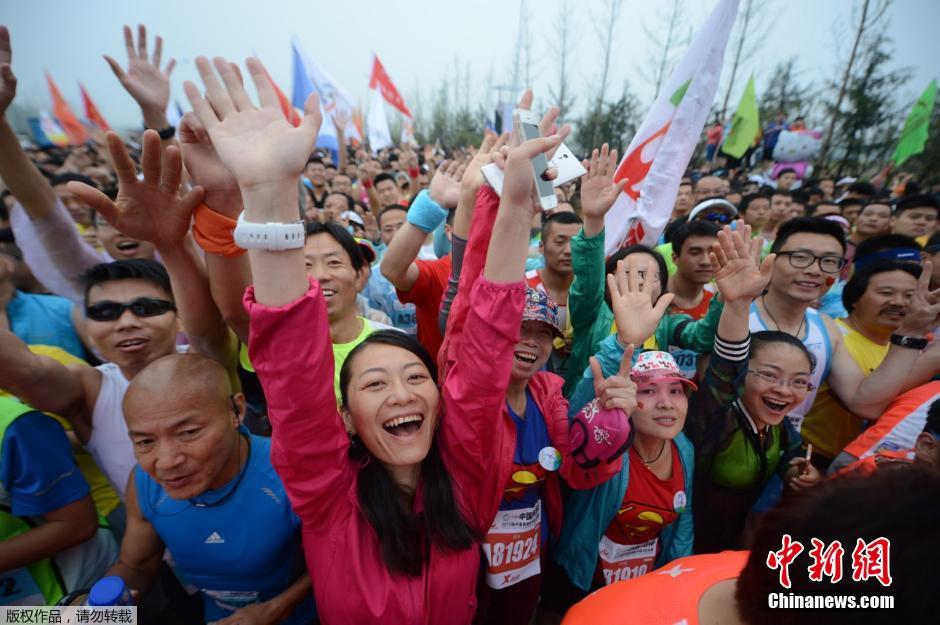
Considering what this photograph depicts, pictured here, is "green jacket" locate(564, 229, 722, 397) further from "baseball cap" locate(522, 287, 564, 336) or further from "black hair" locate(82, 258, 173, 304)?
"black hair" locate(82, 258, 173, 304)

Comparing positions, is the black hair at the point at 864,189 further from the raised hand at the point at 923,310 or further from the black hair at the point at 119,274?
the black hair at the point at 119,274

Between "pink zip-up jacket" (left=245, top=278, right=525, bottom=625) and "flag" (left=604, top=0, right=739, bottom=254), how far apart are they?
2483mm

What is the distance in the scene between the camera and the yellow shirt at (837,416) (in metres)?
2.64

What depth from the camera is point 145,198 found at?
5.02 feet

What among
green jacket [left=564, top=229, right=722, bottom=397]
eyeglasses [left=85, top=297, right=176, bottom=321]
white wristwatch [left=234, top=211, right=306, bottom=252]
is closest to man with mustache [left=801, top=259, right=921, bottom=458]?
green jacket [left=564, top=229, right=722, bottom=397]

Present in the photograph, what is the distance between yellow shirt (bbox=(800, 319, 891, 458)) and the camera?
104 inches

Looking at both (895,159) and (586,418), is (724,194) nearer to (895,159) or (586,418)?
(895,159)

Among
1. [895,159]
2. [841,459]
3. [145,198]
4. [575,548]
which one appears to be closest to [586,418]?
[575,548]

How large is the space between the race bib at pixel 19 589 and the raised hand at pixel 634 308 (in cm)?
245

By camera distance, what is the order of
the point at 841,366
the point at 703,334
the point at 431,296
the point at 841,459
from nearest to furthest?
the point at 841,459, the point at 703,334, the point at 841,366, the point at 431,296

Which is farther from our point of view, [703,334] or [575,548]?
[703,334]

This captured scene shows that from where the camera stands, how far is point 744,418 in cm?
210

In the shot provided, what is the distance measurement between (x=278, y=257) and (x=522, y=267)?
655 mm

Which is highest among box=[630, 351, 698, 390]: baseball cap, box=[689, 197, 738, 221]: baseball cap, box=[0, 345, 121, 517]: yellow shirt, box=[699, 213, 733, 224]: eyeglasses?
box=[689, 197, 738, 221]: baseball cap
